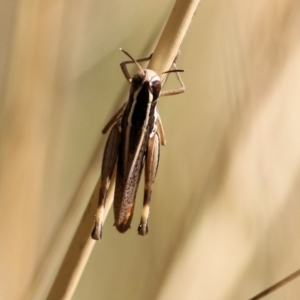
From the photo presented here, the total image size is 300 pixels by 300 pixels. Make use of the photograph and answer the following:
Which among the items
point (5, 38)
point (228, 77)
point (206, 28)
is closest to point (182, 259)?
point (228, 77)

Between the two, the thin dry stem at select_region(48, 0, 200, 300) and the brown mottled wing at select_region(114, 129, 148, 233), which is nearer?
the thin dry stem at select_region(48, 0, 200, 300)

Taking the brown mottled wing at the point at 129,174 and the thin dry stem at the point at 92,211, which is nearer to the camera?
the thin dry stem at the point at 92,211

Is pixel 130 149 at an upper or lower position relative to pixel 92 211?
upper

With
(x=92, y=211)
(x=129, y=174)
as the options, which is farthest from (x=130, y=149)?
(x=92, y=211)

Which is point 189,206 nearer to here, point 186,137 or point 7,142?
point 186,137

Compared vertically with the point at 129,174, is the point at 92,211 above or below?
below

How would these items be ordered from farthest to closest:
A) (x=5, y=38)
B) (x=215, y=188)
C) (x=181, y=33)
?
(x=215, y=188), (x=5, y=38), (x=181, y=33)

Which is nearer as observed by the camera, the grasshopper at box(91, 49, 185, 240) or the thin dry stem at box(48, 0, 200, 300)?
the thin dry stem at box(48, 0, 200, 300)

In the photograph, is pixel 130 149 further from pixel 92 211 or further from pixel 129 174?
pixel 92 211
